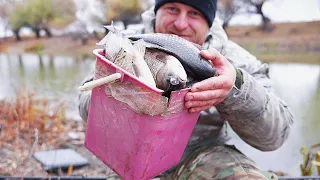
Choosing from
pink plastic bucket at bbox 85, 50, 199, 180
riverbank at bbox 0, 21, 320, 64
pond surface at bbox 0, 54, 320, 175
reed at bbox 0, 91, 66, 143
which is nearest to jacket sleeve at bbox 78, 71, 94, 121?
pink plastic bucket at bbox 85, 50, 199, 180

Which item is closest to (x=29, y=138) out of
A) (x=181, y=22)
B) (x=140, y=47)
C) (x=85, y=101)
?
(x=85, y=101)

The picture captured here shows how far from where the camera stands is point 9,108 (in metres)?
3.89

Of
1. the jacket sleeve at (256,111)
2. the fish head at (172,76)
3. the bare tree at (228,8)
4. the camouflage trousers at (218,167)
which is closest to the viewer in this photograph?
the fish head at (172,76)

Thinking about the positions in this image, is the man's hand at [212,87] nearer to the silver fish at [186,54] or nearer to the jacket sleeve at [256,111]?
the silver fish at [186,54]

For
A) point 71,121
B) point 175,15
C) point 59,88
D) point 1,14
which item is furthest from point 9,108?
point 1,14

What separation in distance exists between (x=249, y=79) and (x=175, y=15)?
0.70m

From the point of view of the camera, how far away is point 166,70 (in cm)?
116

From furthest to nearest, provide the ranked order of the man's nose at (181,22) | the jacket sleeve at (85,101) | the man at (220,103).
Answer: the man's nose at (181,22) → the jacket sleeve at (85,101) → the man at (220,103)

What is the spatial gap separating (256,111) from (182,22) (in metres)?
0.68

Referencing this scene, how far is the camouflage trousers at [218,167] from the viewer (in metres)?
1.71

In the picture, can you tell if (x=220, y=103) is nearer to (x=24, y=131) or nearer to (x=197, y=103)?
(x=197, y=103)

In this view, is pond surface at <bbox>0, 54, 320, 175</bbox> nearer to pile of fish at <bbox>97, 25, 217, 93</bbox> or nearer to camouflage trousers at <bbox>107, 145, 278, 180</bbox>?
camouflage trousers at <bbox>107, 145, 278, 180</bbox>

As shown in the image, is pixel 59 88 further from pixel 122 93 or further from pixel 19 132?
pixel 122 93

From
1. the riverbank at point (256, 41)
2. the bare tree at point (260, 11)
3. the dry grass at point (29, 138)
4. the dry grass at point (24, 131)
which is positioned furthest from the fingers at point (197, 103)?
the bare tree at point (260, 11)
